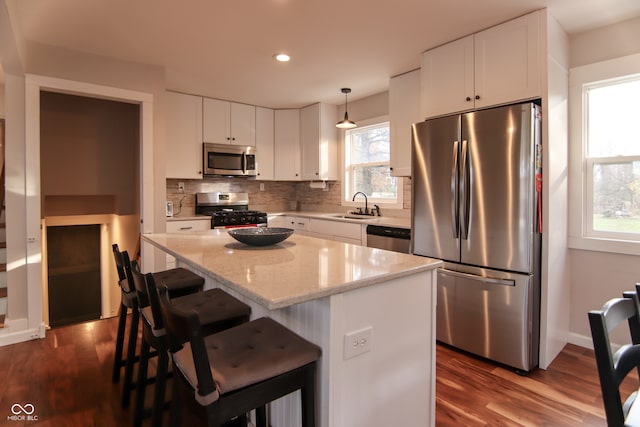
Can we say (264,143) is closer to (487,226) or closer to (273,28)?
(273,28)

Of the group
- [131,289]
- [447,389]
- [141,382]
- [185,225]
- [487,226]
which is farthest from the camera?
[185,225]

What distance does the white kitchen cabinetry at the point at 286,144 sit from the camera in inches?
201

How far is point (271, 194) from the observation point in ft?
18.2

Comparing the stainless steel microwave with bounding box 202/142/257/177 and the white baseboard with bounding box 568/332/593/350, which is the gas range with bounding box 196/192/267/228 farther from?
the white baseboard with bounding box 568/332/593/350

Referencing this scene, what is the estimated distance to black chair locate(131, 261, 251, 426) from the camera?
1.38m

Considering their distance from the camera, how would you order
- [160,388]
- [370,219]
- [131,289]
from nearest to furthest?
[160,388], [131,289], [370,219]

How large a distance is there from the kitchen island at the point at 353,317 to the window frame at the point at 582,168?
1835mm

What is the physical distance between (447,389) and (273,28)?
2749mm

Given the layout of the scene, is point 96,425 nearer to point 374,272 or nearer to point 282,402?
point 282,402

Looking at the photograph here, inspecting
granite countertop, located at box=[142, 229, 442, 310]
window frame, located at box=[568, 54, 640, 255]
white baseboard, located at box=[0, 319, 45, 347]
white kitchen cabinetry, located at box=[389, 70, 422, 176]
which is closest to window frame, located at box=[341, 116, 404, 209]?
white kitchen cabinetry, located at box=[389, 70, 422, 176]

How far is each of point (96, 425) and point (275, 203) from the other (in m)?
3.98

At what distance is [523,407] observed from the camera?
200 centimetres

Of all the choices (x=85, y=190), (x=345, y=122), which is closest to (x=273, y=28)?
(x=345, y=122)

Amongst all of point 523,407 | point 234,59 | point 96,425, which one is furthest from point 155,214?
point 523,407
